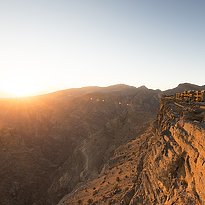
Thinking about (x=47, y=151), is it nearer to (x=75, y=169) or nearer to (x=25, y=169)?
(x=25, y=169)

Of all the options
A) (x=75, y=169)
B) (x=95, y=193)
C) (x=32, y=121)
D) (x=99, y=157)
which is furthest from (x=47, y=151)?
(x=95, y=193)

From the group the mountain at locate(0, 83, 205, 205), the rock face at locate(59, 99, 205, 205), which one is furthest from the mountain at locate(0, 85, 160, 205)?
the rock face at locate(59, 99, 205, 205)

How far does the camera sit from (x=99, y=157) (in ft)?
206

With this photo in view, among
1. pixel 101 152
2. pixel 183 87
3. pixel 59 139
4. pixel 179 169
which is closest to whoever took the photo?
pixel 179 169

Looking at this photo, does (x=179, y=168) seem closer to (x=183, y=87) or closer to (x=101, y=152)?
(x=101, y=152)

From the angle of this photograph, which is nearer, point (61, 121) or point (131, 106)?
point (61, 121)

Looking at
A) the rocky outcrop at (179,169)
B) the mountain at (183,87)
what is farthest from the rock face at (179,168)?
the mountain at (183,87)

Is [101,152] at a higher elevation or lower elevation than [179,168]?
lower

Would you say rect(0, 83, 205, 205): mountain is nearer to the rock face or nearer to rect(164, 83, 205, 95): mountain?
the rock face

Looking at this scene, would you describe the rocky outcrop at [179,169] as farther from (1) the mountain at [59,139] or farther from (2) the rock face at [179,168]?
(1) the mountain at [59,139]

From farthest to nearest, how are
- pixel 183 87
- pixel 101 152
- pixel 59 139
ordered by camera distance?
pixel 183 87, pixel 59 139, pixel 101 152

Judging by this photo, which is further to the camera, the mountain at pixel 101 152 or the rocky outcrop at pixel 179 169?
the mountain at pixel 101 152

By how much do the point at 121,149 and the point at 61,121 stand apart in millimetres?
54266

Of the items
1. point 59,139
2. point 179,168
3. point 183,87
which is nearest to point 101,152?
point 59,139
